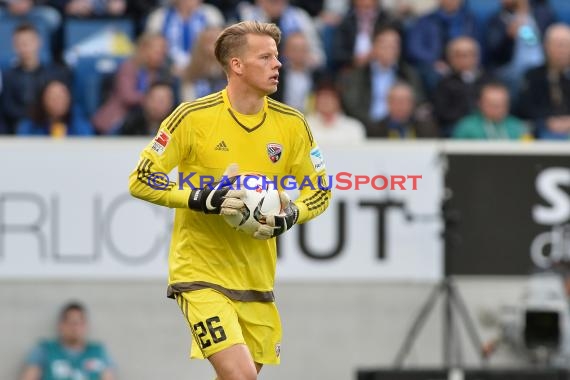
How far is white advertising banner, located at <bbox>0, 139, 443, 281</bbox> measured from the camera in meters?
12.9

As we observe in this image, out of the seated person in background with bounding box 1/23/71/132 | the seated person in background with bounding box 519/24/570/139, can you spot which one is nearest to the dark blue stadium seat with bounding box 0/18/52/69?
the seated person in background with bounding box 1/23/71/132

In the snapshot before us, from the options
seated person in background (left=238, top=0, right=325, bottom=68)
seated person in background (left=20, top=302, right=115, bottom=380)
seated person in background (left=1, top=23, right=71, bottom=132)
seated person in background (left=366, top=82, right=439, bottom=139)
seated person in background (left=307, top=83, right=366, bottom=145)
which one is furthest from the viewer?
seated person in background (left=238, top=0, right=325, bottom=68)

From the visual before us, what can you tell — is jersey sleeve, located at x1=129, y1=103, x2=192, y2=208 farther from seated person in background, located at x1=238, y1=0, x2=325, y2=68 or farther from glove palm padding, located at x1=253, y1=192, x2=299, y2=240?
seated person in background, located at x1=238, y1=0, x2=325, y2=68

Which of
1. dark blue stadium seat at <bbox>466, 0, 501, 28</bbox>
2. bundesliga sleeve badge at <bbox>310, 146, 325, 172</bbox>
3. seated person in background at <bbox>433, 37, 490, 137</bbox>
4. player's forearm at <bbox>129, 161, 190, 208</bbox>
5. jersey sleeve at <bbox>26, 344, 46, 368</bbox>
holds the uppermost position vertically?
dark blue stadium seat at <bbox>466, 0, 501, 28</bbox>

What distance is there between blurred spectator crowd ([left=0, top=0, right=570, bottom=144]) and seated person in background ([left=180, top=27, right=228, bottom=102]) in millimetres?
13

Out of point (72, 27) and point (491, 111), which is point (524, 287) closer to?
point (491, 111)

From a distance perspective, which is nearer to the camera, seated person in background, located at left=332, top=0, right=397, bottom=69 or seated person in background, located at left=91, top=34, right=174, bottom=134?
seated person in background, located at left=91, top=34, right=174, bottom=134

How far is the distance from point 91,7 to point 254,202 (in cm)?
828

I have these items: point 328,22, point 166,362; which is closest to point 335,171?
point 166,362

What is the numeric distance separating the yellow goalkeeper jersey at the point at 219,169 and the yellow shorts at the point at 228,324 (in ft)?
0.21

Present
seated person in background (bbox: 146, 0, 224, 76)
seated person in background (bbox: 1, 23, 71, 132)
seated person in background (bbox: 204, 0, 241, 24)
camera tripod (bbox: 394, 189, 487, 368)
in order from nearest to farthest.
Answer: camera tripod (bbox: 394, 189, 487, 368) → seated person in background (bbox: 1, 23, 71, 132) → seated person in background (bbox: 146, 0, 224, 76) → seated person in background (bbox: 204, 0, 241, 24)

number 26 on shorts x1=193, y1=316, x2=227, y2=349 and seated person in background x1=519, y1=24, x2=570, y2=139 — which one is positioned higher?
seated person in background x1=519, y1=24, x2=570, y2=139

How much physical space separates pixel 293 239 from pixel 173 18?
3014 mm

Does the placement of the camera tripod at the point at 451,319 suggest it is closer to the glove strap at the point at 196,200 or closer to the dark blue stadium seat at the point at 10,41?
the dark blue stadium seat at the point at 10,41
